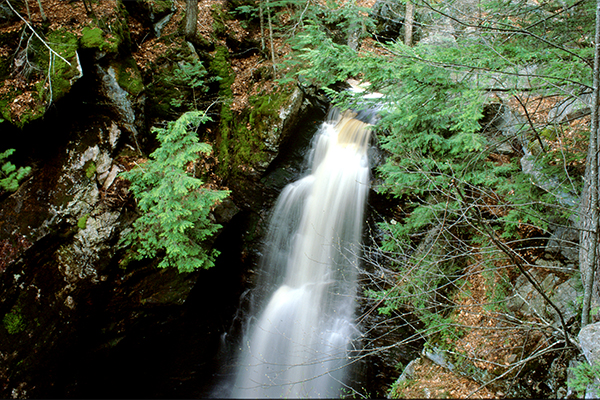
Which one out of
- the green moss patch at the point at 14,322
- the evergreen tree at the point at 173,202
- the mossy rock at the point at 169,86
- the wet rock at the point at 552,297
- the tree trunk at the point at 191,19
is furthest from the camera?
the tree trunk at the point at 191,19

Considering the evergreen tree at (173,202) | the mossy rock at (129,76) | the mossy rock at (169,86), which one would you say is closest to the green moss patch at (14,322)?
the evergreen tree at (173,202)

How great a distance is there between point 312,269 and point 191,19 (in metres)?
8.34

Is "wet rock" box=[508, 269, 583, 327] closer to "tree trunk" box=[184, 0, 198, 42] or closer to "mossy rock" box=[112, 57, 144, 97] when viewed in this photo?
"mossy rock" box=[112, 57, 144, 97]

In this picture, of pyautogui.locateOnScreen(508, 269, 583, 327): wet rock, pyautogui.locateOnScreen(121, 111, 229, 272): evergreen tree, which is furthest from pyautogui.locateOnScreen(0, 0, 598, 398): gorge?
pyautogui.locateOnScreen(121, 111, 229, 272): evergreen tree

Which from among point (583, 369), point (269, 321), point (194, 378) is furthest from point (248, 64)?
point (583, 369)

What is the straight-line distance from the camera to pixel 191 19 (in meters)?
9.14

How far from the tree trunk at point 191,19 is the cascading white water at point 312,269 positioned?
508 cm

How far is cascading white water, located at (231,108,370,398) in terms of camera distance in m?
6.98

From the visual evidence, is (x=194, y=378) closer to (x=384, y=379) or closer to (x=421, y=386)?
(x=384, y=379)

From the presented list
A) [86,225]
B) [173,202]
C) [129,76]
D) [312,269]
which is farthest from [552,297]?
[129,76]

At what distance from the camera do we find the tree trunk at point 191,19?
354 inches

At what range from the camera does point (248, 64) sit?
10250 mm

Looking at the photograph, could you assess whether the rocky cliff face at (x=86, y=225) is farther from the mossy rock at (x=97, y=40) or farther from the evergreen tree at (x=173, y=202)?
the evergreen tree at (x=173, y=202)

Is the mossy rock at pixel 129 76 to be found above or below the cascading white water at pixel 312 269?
above
